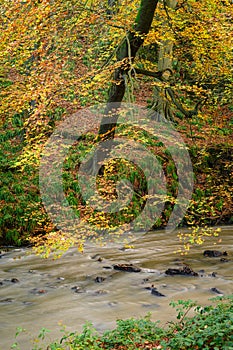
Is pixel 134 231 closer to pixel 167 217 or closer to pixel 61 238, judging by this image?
pixel 167 217

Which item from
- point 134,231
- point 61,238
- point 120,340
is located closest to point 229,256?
point 134,231

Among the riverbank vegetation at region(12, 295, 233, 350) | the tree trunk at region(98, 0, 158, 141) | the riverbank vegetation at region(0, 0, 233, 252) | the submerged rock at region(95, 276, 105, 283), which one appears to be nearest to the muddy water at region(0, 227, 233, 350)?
the submerged rock at region(95, 276, 105, 283)

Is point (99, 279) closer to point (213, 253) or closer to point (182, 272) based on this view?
point (182, 272)

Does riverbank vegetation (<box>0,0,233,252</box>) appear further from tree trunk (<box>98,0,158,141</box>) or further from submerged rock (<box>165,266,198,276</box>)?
submerged rock (<box>165,266,198,276</box>)

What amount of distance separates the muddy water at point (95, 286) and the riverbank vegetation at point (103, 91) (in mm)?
865

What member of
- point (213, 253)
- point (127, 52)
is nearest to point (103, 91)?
point (127, 52)

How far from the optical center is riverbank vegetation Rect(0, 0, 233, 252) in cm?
811

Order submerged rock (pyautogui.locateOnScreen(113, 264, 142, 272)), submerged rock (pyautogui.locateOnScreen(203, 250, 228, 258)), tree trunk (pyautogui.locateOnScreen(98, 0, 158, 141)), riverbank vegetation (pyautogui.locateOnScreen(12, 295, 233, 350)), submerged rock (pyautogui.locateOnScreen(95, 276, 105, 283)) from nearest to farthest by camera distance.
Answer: riverbank vegetation (pyautogui.locateOnScreen(12, 295, 233, 350)) < submerged rock (pyautogui.locateOnScreen(95, 276, 105, 283)) < tree trunk (pyautogui.locateOnScreen(98, 0, 158, 141)) < submerged rock (pyautogui.locateOnScreen(113, 264, 142, 272)) < submerged rock (pyautogui.locateOnScreen(203, 250, 228, 258))

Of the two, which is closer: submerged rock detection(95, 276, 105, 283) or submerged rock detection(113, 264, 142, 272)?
submerged rock detection(95, 276, 105, 283)

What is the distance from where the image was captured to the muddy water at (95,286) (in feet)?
22.3

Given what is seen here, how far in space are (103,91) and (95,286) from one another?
9.22 m

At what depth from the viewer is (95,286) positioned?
836 centimetres

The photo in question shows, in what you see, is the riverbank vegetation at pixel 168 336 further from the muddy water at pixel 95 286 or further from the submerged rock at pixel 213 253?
the submerged rock at pixel 213 253

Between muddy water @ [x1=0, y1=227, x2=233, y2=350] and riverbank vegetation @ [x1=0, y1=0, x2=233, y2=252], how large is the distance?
86cm
